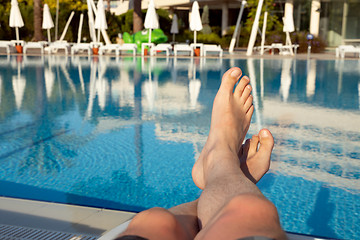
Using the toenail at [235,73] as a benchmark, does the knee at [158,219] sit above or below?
below

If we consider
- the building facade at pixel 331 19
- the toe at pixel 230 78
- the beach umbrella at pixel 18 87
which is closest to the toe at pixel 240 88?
the toe at pixel 230 78

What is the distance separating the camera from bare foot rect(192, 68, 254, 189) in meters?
1.69

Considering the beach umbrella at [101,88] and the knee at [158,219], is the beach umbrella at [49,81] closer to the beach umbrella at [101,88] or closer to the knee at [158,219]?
the beach umbrella at [101,88]

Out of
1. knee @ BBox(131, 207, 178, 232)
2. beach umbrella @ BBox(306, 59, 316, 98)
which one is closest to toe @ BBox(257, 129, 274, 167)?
knee @ BBox(131, 207, 178, 232)

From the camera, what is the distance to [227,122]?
194 centimetres

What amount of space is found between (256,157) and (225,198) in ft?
2.46

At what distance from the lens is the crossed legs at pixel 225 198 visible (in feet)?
2.98

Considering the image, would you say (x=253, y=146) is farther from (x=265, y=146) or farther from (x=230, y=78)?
(x=230, y=78)

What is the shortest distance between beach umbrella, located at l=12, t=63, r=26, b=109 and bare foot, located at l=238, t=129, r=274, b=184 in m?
4.37

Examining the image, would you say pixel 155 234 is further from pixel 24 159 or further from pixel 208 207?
pixel 24 159

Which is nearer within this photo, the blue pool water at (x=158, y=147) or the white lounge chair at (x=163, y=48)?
the blue pool water at (x=158, y=147)

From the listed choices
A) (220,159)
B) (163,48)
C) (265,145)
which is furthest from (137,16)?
(220,159)

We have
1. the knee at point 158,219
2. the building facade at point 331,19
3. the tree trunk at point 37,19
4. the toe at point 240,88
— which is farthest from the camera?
the building facade at point 331,19

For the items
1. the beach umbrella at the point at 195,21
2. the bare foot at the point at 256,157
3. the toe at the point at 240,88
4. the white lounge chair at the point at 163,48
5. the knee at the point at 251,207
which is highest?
the beach umbrella at the point at 195,21
